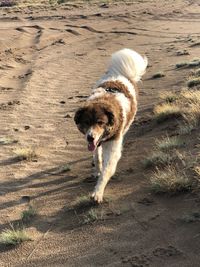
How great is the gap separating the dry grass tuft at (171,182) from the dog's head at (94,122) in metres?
0.94

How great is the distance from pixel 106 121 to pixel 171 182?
132cm

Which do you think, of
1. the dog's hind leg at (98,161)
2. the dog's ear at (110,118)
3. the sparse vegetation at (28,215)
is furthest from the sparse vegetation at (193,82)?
the sparse vegetation at (28,215)

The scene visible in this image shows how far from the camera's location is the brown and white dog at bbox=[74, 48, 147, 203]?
6504mm

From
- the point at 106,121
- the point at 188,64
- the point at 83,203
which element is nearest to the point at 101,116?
the point at 106,121

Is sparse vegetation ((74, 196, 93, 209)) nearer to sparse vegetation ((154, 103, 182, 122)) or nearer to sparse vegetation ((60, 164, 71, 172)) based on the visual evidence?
sparse vegetation ((60, 164, 71, 172))

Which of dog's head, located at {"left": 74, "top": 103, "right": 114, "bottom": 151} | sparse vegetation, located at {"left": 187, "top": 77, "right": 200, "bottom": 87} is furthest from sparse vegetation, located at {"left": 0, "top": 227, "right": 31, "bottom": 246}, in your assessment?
sparse vegetation, located at {"left": 187, "top": 77, "right": 200, "bottom": 87}

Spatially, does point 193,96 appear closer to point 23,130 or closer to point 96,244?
point 23,130

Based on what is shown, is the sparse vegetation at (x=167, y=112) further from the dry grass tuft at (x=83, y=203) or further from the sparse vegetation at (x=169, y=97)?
the dry grass tuft at (x=83, y=203)

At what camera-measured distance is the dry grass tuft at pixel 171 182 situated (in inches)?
232

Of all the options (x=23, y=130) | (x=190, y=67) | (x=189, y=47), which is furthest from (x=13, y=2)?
(x=23, y=130)

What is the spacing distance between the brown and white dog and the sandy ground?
32 cm

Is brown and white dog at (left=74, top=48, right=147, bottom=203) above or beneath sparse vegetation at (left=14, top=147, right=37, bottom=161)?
Answer: above

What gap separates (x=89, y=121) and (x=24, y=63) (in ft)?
43.3

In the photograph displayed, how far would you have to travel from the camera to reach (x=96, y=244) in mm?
5289
